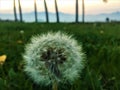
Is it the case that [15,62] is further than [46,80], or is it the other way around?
[15,62]

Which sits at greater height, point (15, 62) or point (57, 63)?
point (57, 63)

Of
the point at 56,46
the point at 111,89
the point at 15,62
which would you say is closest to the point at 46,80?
the point at 56,46

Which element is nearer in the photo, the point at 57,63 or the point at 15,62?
the point at 57,63

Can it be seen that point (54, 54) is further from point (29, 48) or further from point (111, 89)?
point (111, 89)

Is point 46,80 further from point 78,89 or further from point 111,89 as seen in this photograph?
point 111,89

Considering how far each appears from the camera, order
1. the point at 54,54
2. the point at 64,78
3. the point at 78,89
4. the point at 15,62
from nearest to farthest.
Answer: the point at 54,54, the point at 64,78, the point at 78,89, the point at 15,62

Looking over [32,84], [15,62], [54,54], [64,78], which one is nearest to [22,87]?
[32,84]

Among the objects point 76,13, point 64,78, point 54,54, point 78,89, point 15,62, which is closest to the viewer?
point 54,54
